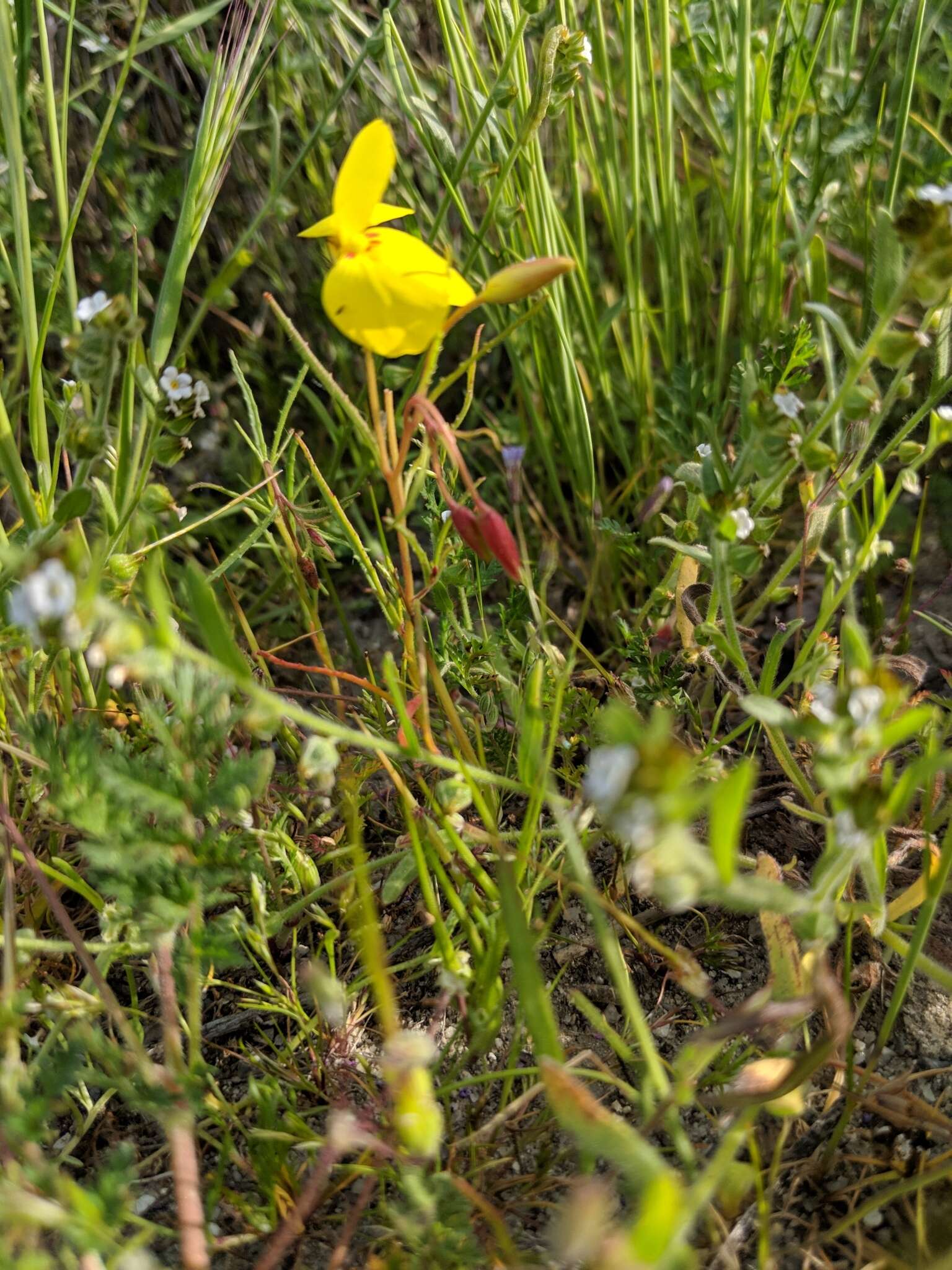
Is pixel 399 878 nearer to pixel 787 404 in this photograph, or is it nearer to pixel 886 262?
pixel 787 404

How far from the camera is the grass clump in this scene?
0.69m

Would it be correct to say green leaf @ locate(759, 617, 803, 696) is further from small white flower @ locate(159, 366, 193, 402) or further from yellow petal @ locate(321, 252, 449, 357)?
small white flower @ locate(159, 366, 193, 402)

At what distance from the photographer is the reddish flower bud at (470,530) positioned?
86 centimetres

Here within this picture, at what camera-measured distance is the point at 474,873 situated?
2.91ft

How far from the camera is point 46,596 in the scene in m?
0.59

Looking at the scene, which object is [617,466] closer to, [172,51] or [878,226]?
[878,226]

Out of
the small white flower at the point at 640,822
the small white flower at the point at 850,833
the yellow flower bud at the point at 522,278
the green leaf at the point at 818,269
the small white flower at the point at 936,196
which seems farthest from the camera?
the green leaf at the point at 818,269

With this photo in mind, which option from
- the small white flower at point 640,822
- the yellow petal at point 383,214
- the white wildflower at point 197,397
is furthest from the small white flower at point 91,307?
the small white flower at point 640,822

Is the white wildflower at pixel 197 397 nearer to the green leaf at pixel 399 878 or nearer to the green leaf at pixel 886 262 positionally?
the green leaf at pixel 399 878

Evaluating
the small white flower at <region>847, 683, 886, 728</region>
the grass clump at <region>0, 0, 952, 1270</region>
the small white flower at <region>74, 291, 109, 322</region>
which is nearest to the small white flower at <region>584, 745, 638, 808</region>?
the grass clump at <region>0, 0, 952, 1270</region>

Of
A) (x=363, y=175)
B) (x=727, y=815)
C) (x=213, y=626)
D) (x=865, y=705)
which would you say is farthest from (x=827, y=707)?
(x=363, y=175)

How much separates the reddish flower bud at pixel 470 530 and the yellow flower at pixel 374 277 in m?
0.14

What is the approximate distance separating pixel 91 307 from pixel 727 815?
0.62 metres

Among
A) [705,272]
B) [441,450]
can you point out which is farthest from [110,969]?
[705,272]
